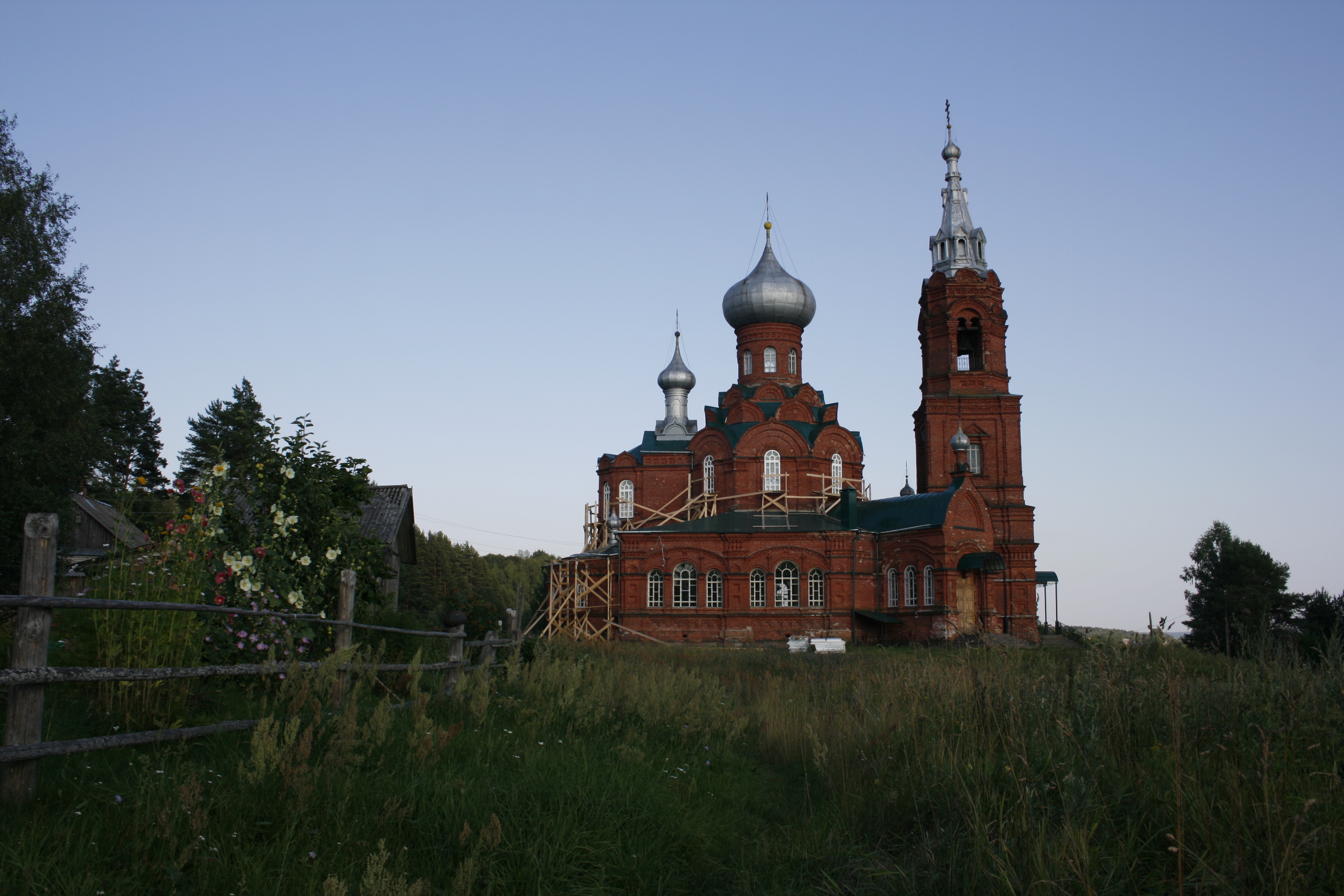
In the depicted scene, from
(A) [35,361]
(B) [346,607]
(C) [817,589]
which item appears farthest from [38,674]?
(C) [817,589]

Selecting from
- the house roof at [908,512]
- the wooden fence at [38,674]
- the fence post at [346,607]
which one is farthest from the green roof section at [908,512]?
the wooden fence at [38,674]

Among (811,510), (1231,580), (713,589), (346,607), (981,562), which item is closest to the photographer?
(346,607)

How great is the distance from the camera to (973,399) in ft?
115

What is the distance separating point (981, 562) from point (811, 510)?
21.1ft

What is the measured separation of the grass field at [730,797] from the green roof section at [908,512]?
24.2 meters

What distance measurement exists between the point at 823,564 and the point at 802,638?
3026 millimetres

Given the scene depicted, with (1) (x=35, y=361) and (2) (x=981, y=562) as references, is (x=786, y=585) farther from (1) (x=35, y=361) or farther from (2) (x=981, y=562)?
(1) (x=35, y=361)

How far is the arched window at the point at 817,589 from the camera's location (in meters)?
32.5

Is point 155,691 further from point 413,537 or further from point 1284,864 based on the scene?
point 413,537

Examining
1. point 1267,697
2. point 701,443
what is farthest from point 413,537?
point 1267,697

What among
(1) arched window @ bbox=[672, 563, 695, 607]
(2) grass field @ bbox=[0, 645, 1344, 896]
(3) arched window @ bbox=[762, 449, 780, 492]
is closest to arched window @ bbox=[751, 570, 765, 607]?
(1) arched window @ bbox=[672, 563, 695, 607]

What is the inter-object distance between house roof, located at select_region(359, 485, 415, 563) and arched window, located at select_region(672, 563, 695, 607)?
8697 mm

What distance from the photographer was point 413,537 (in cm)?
3325

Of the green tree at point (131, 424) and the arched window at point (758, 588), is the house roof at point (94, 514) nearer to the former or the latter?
the green tree at point (131, 424)
